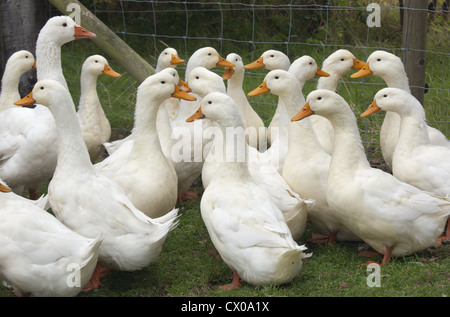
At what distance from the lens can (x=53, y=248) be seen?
14.2 feet

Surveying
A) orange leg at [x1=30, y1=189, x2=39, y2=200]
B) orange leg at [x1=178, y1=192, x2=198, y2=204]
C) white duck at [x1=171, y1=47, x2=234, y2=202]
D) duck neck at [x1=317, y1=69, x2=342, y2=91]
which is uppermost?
duck neck at [x1=317, y1=69, x2=342, y2=91]

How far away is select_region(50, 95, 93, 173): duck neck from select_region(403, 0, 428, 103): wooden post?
11.0ft

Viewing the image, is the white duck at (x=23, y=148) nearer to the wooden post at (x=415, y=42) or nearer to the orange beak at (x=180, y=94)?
the orange beak at (x=180, y=94)

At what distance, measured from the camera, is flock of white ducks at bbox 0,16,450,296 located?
4449 millimetres

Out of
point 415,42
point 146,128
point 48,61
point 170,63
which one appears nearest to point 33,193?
point 48,61

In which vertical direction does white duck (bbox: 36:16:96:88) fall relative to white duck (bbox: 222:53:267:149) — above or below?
above

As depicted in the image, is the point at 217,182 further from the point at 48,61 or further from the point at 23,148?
the point at 48,61

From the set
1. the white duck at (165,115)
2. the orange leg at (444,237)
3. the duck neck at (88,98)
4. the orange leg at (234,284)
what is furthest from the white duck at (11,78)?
the orange leg at (444,237)

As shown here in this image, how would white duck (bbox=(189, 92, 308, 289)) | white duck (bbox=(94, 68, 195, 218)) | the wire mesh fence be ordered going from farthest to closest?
1. the wire mesh fence
2. white duck (bbox=(94, 68, 195, 218))
3. white duck (bbox=(189, 92, 308, 289))

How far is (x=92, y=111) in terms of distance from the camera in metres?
6.78

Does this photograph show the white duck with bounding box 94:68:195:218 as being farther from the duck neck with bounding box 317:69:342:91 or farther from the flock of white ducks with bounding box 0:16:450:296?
the duck neck with bounding box 317:69:342:91

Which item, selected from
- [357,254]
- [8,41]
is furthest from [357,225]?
[8,41]

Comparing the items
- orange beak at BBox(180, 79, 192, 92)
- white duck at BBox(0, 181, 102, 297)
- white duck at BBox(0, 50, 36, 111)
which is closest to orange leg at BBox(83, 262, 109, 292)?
white duck at BBox(0, 181, 102, 297)

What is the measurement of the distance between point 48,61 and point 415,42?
11.3 ft
